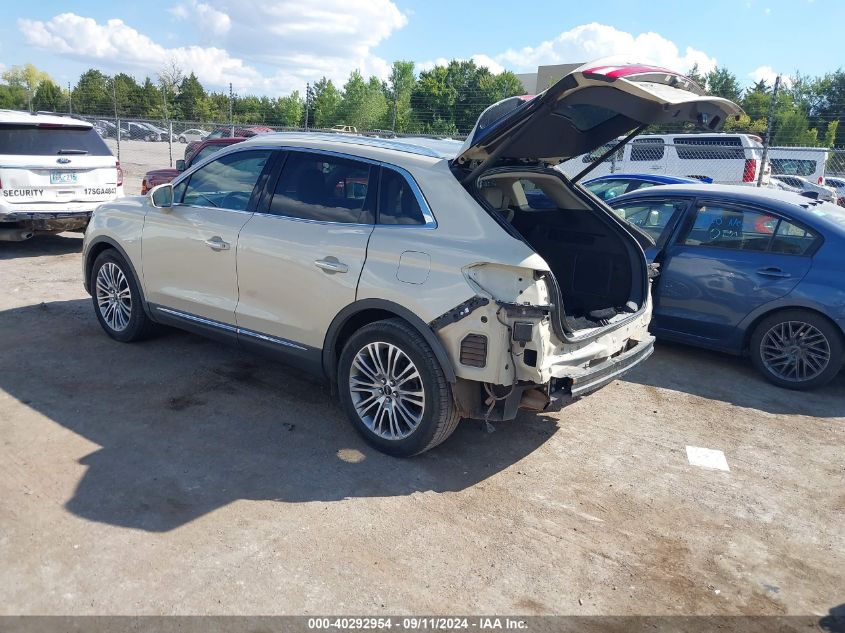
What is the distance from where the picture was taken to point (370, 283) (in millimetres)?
4211

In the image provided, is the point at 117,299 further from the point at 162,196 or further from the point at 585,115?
the point at 585,115

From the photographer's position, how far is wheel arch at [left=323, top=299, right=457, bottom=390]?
13.0 ft

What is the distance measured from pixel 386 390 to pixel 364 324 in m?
0.47

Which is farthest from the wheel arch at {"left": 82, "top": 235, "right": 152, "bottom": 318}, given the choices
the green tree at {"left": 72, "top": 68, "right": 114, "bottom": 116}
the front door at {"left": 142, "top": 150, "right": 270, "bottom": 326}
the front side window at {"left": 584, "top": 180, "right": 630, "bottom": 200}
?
the green tree at {"left": 72, "top": 68, "right": 114, "bottom": 116}

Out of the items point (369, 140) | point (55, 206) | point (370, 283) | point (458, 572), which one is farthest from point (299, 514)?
point (55, 206)

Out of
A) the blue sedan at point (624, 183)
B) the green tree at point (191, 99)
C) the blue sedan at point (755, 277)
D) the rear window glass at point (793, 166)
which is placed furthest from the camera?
the green tree at point (191, 99)

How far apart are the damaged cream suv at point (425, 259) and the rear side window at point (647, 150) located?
1678cm

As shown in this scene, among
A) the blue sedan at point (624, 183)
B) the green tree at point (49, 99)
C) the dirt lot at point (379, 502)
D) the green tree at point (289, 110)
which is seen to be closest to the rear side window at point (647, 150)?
the blue sedan at point (624, 183)

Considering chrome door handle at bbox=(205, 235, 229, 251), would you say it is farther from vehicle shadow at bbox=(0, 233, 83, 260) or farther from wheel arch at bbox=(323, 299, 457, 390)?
vehicle shadow at bbox=(0, 233, 83, 260)

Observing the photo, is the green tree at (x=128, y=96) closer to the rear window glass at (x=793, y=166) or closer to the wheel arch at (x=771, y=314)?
the rear window glass at (x=793, y=166)

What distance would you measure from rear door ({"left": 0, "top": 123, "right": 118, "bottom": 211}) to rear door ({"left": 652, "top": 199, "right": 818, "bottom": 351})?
784 cm

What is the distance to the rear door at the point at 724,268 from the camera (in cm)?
606

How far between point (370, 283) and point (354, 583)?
1.77 meters

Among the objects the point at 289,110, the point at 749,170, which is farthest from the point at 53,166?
the point at 289,110
